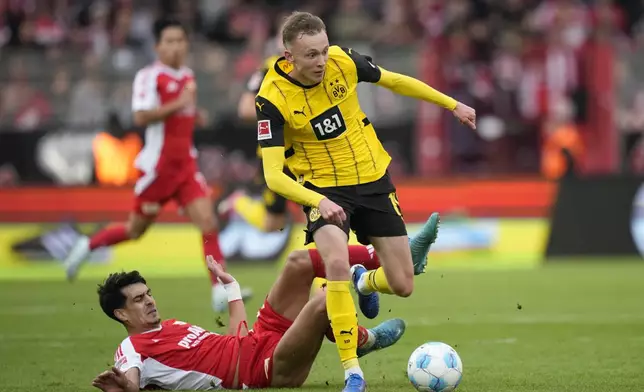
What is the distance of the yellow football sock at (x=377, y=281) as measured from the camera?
7165 millimetres

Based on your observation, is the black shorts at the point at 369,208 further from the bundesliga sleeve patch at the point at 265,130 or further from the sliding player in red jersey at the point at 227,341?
the bundesliga sleeve patch at the point at 265,130

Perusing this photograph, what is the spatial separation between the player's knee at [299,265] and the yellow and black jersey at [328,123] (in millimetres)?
448

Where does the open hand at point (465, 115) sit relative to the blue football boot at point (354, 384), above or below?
above

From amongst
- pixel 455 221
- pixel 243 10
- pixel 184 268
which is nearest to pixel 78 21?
pixel 243 10

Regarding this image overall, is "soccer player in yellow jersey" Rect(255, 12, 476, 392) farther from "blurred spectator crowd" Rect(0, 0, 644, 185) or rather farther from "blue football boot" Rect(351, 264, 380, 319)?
"blurred spectator crowd" Rect(0, 0, 644, 185)

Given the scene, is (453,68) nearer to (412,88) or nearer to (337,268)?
(412,88)

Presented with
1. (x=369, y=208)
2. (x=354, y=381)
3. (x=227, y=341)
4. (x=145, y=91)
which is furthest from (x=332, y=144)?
(x=145, y=91)

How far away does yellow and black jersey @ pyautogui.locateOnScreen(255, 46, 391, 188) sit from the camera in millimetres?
7035

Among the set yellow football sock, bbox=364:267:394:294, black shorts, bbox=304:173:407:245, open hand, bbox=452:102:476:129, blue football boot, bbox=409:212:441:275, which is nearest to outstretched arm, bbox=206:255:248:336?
black shorts, bbox=304:173:407:245

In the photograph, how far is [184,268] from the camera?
16.3 meters

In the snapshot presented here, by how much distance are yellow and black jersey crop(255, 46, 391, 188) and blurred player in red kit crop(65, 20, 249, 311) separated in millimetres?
4641

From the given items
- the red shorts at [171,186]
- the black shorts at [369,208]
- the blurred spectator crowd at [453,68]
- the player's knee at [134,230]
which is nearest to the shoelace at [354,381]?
the black shorts at [369,208]

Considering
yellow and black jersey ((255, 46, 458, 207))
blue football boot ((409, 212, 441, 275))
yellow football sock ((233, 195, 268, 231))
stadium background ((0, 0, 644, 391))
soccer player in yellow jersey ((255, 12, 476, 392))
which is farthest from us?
stadium background ((0, 0, 644, 391))

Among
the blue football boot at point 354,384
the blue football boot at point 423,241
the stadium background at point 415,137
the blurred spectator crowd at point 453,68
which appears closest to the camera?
the blue football boot at point 354,384
